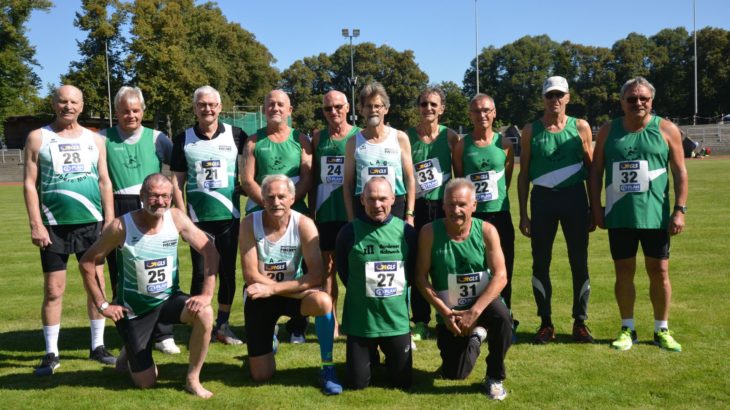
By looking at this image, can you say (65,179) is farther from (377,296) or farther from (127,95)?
(377,296)

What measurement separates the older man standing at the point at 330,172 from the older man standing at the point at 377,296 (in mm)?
954

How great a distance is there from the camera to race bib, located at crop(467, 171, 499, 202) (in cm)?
514

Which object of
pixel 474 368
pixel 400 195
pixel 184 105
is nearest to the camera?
pixel 474 368

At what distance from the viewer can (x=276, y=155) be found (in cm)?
522

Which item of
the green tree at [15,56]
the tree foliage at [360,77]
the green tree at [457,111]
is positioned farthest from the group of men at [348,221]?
the tree foliage at [360,77]

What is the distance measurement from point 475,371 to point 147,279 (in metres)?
2.50

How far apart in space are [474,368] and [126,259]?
2.69m

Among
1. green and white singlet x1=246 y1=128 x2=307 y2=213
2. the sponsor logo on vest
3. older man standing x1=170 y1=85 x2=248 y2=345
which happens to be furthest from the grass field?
green and white singlet x1=246 y1=128 x2=307 y2=213

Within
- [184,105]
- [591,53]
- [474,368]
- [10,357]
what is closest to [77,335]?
[10,357]

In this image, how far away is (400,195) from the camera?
5.07 m

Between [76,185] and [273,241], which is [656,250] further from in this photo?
[76,185]

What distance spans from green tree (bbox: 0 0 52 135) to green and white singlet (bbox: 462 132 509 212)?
161 feet

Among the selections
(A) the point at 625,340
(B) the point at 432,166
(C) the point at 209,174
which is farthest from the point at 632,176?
(C) the point at 209,174

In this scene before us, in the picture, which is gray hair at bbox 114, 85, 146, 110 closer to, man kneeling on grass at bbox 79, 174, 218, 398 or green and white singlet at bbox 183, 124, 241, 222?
green and white singlet at bbox 183, 124, 241, 222
